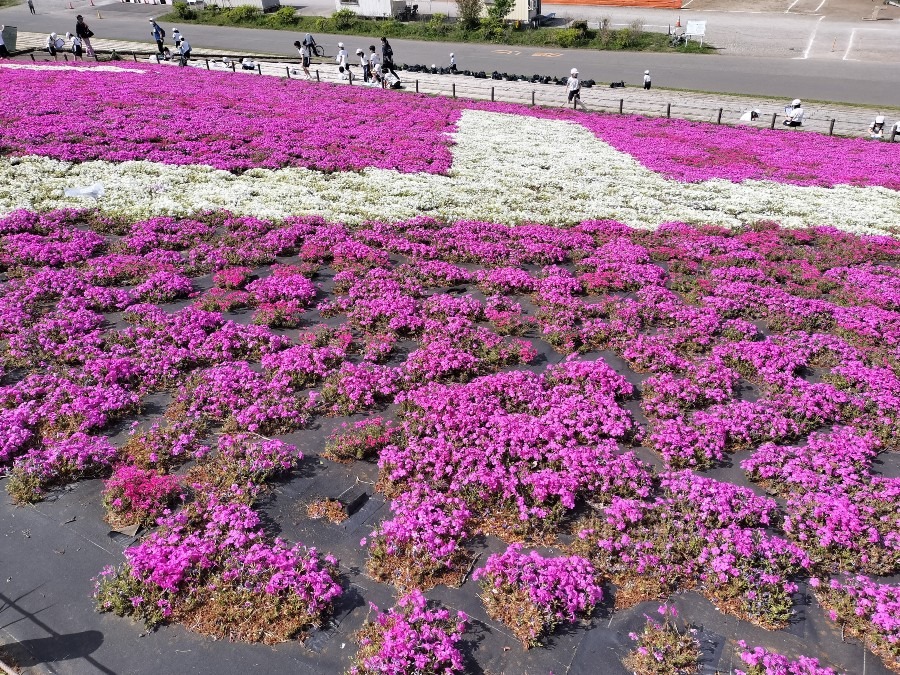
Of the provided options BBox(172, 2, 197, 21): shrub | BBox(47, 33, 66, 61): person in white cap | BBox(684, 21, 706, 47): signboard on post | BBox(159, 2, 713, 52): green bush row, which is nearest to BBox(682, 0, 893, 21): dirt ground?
BBox(159, 2, 713, 52): green bush row

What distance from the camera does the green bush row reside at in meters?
72.7

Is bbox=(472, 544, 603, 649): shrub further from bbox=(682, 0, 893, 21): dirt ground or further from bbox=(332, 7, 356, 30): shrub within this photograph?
bbox=(682, 0, 893, 21): dirt ground

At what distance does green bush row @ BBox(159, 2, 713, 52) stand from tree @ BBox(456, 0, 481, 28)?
579mm

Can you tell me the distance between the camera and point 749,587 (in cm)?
720

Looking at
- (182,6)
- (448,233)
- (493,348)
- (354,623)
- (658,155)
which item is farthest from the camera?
(182,6)

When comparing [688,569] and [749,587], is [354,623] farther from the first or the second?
[749,587]

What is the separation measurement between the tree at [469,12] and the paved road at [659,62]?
767 cm

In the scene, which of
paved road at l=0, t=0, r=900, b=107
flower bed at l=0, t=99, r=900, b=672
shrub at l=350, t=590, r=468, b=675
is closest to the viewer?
shrub at l=350, t=590, r=468, b=675

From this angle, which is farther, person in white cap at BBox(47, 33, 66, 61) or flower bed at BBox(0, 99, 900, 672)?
person in white cap at BBox(47, 33, 66, 61)

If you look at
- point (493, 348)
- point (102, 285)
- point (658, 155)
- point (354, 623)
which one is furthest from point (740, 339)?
point (658, 155)

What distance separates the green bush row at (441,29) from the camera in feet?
239

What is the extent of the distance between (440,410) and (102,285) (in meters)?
9.97

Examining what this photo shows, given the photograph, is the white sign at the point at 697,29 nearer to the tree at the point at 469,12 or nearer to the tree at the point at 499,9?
the tree at the point at 499,9

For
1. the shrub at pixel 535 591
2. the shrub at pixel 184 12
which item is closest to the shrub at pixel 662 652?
the shrub at pixel 535 591
